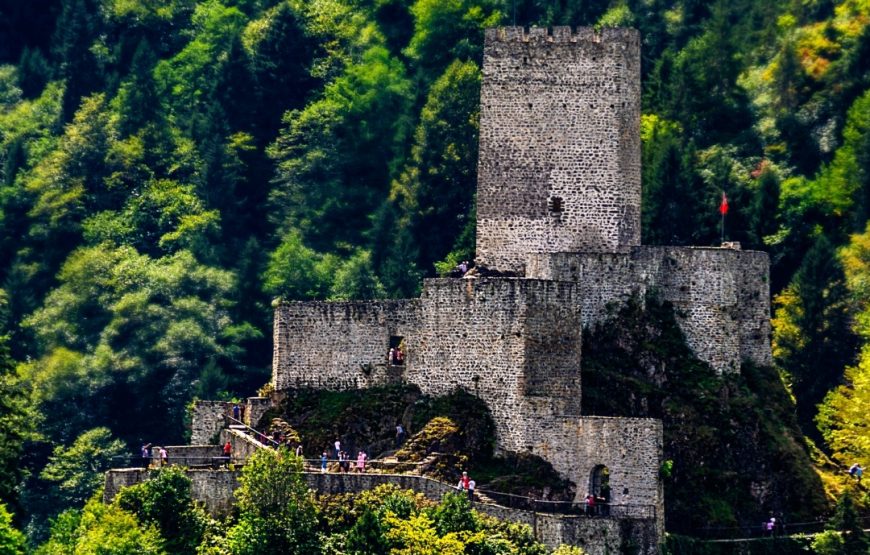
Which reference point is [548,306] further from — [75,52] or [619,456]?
[75,52]

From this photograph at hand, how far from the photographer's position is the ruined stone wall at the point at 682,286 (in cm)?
9206

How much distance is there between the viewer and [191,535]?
289 ft

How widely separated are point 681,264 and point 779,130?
89.3 ft

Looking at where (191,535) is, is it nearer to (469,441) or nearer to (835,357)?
(469,441)

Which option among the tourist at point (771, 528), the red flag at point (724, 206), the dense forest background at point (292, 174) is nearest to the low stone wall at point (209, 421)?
the dense forest background at point (292, 174)

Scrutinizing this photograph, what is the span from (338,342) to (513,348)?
5.87 metres

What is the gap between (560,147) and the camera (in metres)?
94.4

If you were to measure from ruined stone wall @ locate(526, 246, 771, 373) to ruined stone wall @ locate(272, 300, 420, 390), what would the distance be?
14.1 feet

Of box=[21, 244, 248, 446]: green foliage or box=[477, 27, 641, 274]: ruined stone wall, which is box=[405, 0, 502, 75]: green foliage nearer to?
box=[21, 244, 248, 446]: green foliage

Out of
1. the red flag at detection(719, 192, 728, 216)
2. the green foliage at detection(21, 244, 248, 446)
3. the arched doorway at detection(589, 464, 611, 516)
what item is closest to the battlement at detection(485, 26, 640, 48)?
the red flag at detection(719, 192, 728, 216)

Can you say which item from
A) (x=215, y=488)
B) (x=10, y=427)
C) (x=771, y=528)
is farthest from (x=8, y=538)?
(x=771, y=528)

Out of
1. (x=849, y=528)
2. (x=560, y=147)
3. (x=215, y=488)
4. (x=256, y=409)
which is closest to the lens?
(x=849, y=528)

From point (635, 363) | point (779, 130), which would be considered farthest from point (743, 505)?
point (779, 130)

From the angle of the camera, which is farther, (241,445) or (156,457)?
(156,457)
